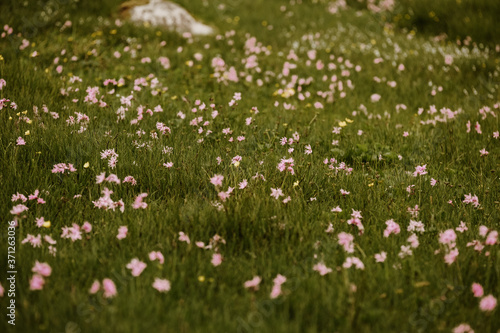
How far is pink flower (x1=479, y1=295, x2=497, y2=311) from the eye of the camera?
1.92 meters

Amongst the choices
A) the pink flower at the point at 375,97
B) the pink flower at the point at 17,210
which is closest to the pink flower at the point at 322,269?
the pink flower at the point at 17,210

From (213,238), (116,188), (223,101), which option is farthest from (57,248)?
(223,101)

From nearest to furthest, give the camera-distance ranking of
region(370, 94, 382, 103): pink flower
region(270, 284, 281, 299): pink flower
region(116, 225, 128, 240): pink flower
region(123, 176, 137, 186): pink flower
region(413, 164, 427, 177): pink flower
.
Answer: region(270, 284, 281, 299): pink flower < region(116, 225, 128, 240): pink flower < region(123, 176, 137, 186): pink flower < region(413, 164, 427, 177): pink flower < region(370, 94, 382, 103): pink flower

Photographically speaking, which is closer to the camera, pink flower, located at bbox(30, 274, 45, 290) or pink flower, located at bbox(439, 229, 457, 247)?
pink flower, located at bbox(30, 274, 45, 290)

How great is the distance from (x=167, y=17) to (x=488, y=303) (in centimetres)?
727

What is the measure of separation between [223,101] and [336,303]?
3255 mm

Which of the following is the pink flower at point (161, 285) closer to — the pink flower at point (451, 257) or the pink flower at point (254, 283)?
the pink flower at point (254, 283)

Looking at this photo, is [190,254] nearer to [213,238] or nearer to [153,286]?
[213,238]

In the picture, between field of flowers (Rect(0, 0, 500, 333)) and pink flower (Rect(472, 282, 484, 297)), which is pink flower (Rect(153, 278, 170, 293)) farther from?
pink flower (Rect(472, 282, 484, 297))

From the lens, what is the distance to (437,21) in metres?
9.32

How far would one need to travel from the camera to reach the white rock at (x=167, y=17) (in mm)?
7680

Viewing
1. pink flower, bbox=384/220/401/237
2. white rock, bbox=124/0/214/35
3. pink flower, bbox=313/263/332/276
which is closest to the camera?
pink flower, bbox=313/263/332/276

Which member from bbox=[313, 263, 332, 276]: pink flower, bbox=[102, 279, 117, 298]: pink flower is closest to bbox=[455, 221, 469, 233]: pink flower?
bbox=[313, 263, 332, 276]: pink flower

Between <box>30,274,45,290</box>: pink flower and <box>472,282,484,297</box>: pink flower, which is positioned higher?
<box>472,282,484,297</box>: pink flower
